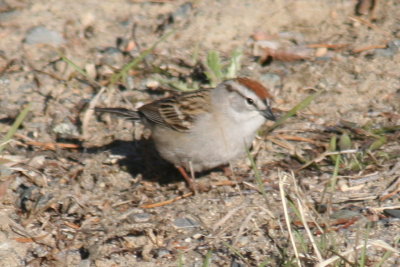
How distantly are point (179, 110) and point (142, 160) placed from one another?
1.70 feet

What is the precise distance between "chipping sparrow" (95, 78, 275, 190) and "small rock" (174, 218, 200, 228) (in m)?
0.58

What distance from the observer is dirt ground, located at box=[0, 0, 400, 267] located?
14.6 ft

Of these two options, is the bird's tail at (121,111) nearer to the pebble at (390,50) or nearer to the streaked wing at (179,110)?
the streaked wing at (179,110)

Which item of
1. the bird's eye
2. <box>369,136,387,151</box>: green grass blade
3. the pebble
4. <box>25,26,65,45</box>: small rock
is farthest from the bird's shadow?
the pebble

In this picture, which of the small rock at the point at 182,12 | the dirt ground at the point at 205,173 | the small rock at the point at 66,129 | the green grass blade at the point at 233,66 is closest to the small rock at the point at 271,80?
the dirt ground at the point at 205,173

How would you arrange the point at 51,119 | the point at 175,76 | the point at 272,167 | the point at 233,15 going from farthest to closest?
the point at 233,15 < the point at 175,76 < the point at 51,119 < the point at 272,167

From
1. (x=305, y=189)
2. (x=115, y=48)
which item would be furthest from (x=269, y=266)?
(x=115, y=48)

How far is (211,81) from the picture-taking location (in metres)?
6.29

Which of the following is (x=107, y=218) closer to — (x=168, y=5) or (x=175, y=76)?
(x=175, y=76)

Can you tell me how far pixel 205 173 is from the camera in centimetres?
568

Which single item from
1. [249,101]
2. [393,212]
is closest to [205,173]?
[249,101]

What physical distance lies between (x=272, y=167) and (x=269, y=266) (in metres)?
1.37

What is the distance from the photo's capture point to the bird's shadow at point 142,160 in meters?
5.60

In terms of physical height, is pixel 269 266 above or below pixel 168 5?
below
